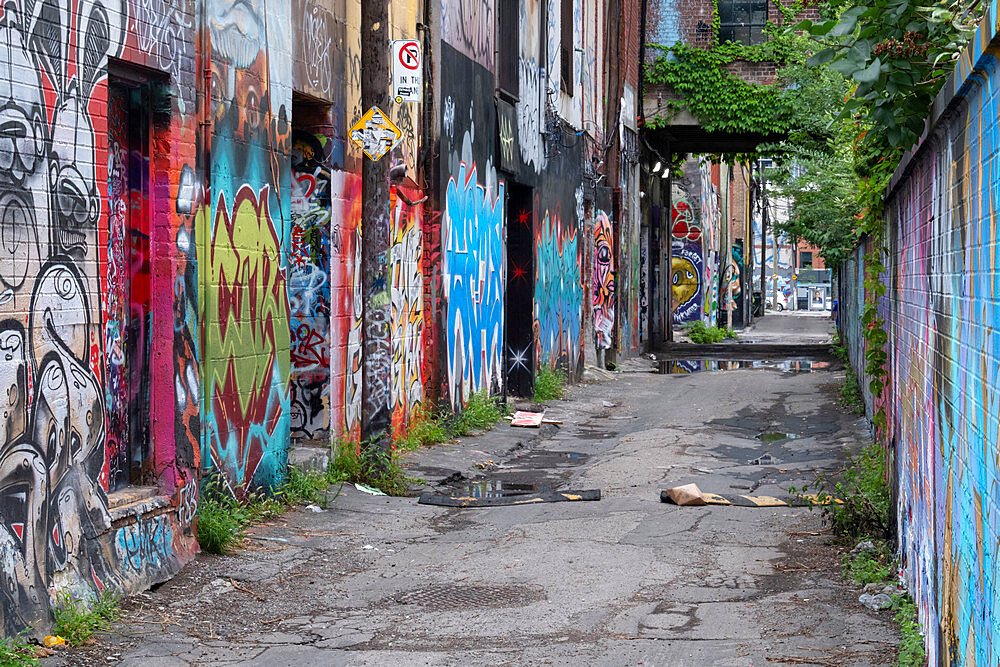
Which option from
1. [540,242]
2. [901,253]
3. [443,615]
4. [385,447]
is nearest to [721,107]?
[540,242]

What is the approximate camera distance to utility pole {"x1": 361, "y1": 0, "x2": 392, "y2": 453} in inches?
348

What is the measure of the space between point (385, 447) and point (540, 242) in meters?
7.78

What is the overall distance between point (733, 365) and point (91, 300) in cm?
1894

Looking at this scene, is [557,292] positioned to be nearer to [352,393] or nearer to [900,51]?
[352,393]

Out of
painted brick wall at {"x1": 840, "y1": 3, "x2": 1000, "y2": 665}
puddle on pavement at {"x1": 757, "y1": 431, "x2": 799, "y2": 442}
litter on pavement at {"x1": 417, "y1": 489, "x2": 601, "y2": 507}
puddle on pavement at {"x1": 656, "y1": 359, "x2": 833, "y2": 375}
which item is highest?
painted brick wall at {"x1": 840, "y1": 3, "x2": 1000, "y2": 665}

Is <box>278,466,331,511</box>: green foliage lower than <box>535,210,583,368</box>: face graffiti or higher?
lower

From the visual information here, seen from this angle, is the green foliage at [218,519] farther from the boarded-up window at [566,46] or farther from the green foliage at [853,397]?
the boarded-up window at [566,46]

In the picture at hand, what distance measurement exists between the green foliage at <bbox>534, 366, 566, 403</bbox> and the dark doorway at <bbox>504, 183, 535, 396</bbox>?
21 cm

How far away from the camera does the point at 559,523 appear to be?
26.6 feet

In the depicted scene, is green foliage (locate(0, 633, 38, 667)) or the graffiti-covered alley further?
the graffiti-covered alley

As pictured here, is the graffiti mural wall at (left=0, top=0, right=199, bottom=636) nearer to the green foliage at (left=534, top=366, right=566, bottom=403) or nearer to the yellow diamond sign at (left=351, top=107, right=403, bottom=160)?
the yellow diamond sign at (left=351, top=107, right=403, bottom=160)

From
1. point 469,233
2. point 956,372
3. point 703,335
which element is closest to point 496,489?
point 469,233

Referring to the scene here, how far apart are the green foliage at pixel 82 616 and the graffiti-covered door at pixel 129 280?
103 centimetres

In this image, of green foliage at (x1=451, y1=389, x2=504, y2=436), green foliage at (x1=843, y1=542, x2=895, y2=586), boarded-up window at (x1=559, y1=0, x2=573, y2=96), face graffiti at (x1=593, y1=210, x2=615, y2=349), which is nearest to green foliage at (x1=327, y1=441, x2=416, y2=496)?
green foliage at (x1=451, y1=389, x2=504, y2=436)
